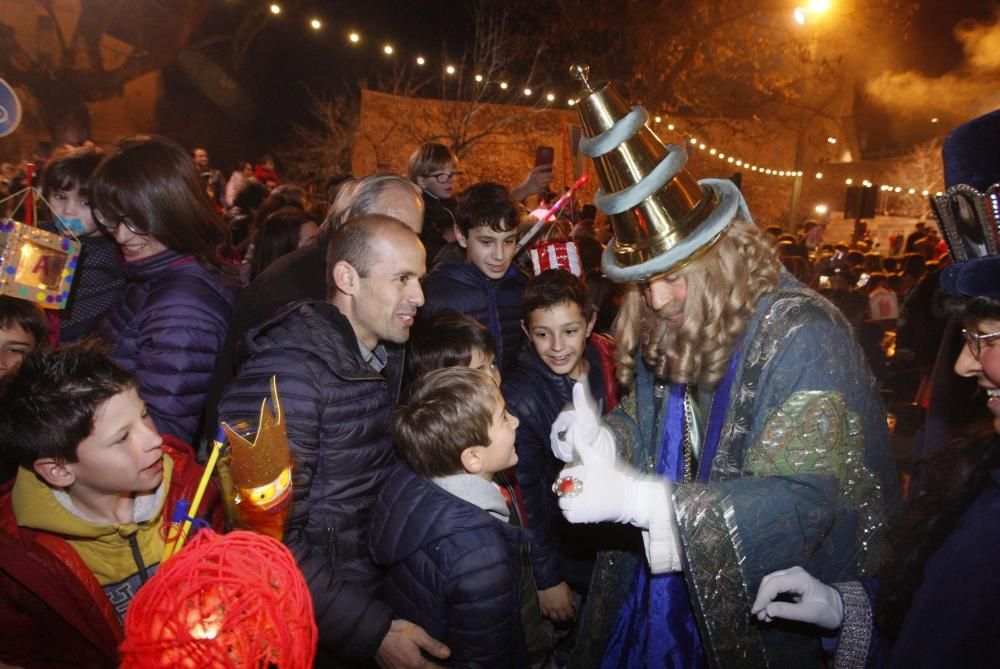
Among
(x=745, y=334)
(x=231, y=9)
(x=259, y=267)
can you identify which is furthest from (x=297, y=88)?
(x=745, y=334)

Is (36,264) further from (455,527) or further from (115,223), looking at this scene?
(455,527)

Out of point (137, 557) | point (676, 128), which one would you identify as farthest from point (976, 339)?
point (676, 128)

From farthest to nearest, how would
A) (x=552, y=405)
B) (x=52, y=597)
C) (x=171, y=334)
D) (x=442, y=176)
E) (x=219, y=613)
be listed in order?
(x=442, y=176) → (x=552, y=405) → (x=171, y=334) → (x=52, y=597) → (x=219, y=613)

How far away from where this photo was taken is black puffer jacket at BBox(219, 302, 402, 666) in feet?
6.62

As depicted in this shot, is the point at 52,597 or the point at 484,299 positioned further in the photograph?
the point at 484,299

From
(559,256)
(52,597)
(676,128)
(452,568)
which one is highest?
(676,128)

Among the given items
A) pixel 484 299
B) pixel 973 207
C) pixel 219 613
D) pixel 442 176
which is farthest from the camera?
pixel 442 176

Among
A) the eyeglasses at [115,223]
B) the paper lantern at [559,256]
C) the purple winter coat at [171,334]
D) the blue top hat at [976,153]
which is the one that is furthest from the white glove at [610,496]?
the paper lantern at [559,256]

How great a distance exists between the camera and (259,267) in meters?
4.63

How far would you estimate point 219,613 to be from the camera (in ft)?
3.60

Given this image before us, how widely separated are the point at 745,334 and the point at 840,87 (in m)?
33.2

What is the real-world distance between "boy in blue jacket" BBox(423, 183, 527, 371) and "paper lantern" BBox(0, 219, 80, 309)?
204 centimetres

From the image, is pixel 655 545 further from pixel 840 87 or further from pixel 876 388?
pixel 840 87

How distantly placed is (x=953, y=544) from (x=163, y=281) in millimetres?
3064
